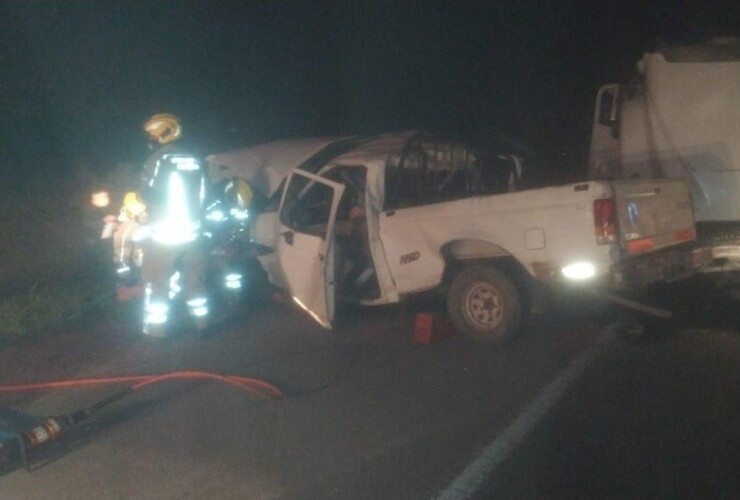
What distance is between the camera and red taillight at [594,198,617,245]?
796 centimetres

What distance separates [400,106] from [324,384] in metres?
23.5

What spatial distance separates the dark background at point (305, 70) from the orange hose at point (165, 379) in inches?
148

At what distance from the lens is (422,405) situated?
283 inches

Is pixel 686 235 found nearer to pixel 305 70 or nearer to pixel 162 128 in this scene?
pixel 162 128

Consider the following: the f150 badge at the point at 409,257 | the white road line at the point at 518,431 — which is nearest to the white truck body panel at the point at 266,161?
the f150 badge at the point at 409,257

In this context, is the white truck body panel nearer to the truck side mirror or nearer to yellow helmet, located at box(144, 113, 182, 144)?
yellow helmet, located at box(144, 113, 182, 144)

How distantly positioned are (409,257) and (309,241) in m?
1.07

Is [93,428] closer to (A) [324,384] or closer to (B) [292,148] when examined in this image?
(A) [324,384]

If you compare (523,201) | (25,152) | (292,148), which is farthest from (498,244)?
(25,152)

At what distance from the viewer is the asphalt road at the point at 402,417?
18.6 ft

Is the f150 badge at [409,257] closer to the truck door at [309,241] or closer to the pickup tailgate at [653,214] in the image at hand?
the truck door at [309,241]

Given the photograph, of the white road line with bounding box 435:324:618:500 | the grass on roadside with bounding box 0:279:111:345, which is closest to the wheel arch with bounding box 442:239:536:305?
the white road line with bounding box 435:324:618:500

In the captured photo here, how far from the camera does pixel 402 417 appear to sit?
22.7ft

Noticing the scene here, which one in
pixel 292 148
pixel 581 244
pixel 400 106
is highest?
pixel 400 106
